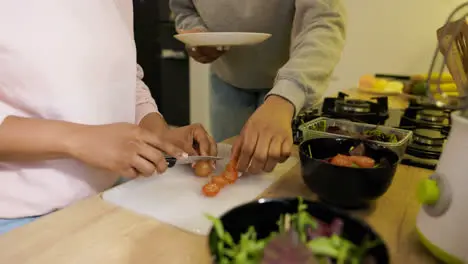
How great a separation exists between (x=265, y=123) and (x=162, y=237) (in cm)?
30

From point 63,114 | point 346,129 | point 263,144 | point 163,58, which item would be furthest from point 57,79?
point 163,58

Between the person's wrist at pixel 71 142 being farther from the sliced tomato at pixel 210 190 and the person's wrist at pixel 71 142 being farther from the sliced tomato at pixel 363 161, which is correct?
the sliced tomato at pixel 363 161

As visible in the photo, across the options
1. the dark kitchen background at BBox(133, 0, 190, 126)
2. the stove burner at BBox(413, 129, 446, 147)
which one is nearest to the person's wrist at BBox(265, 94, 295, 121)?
the stove burner at BBox(413, 129, 446, 147)

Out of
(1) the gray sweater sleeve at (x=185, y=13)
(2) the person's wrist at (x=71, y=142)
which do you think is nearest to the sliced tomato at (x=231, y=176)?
(2) the person's wrist at (x=71, y=142)

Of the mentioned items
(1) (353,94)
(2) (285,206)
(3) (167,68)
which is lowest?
(3) (167,68)

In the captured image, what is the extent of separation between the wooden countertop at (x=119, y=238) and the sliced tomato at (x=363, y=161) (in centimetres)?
7

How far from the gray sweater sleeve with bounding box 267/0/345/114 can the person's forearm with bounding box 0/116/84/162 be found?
41 cm

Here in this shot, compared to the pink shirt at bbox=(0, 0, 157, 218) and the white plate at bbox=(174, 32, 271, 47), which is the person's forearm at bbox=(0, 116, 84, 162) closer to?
the pink shirt at bbox=(0, 0, 157, 218)

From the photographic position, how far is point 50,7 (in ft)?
2.43

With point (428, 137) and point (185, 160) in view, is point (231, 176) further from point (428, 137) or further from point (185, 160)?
point (428, 137)

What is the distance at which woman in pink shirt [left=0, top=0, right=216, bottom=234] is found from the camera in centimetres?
66

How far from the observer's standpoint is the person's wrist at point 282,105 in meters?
0.82

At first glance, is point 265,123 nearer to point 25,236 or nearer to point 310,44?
point 310,44

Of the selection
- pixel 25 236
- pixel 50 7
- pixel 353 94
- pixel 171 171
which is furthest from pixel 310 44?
pixel 353 94
